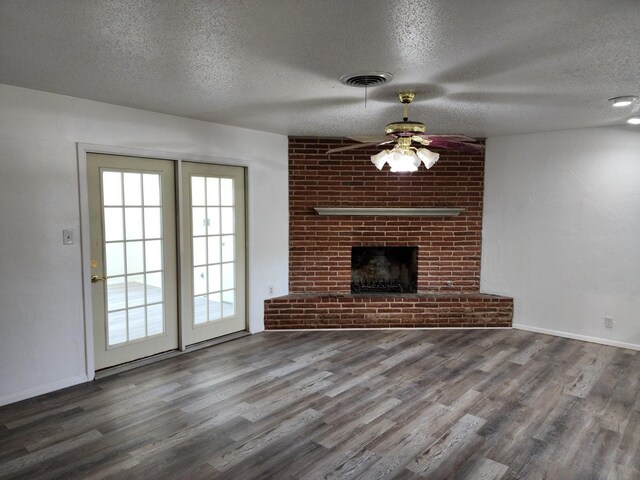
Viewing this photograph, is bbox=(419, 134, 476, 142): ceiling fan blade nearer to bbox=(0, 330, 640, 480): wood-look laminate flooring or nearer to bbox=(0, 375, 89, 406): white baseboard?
bbox=(0, 330, 640, 480): wood-look laminate flooring

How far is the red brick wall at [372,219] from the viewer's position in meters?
5.06

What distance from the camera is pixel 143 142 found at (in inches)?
145

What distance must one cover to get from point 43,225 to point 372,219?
3385mm

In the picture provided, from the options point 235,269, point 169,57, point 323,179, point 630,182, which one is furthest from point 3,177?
point 630,182

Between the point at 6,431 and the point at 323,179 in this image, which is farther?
the point at 323,179

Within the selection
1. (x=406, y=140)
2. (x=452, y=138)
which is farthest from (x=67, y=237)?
(x=452, y=138)

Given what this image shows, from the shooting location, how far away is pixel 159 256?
395 centimetres

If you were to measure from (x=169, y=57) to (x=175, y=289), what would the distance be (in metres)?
2.39

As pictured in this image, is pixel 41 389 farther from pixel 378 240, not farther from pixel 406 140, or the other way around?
pixel 378 240

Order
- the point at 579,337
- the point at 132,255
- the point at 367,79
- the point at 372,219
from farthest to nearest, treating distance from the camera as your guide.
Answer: the point at 372,219 < the point at 579,337 < the point at 132,255 < the point at 367,79

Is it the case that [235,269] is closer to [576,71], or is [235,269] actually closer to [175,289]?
[175,289]

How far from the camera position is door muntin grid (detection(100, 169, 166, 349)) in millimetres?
3588

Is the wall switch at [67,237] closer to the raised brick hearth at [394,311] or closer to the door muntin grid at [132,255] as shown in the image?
the door muntin grid at [132,255]

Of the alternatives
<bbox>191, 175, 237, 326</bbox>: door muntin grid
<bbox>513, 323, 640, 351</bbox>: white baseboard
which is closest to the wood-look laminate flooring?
<bbox>513, 323, 640, 351</bbox>: white baseboard
